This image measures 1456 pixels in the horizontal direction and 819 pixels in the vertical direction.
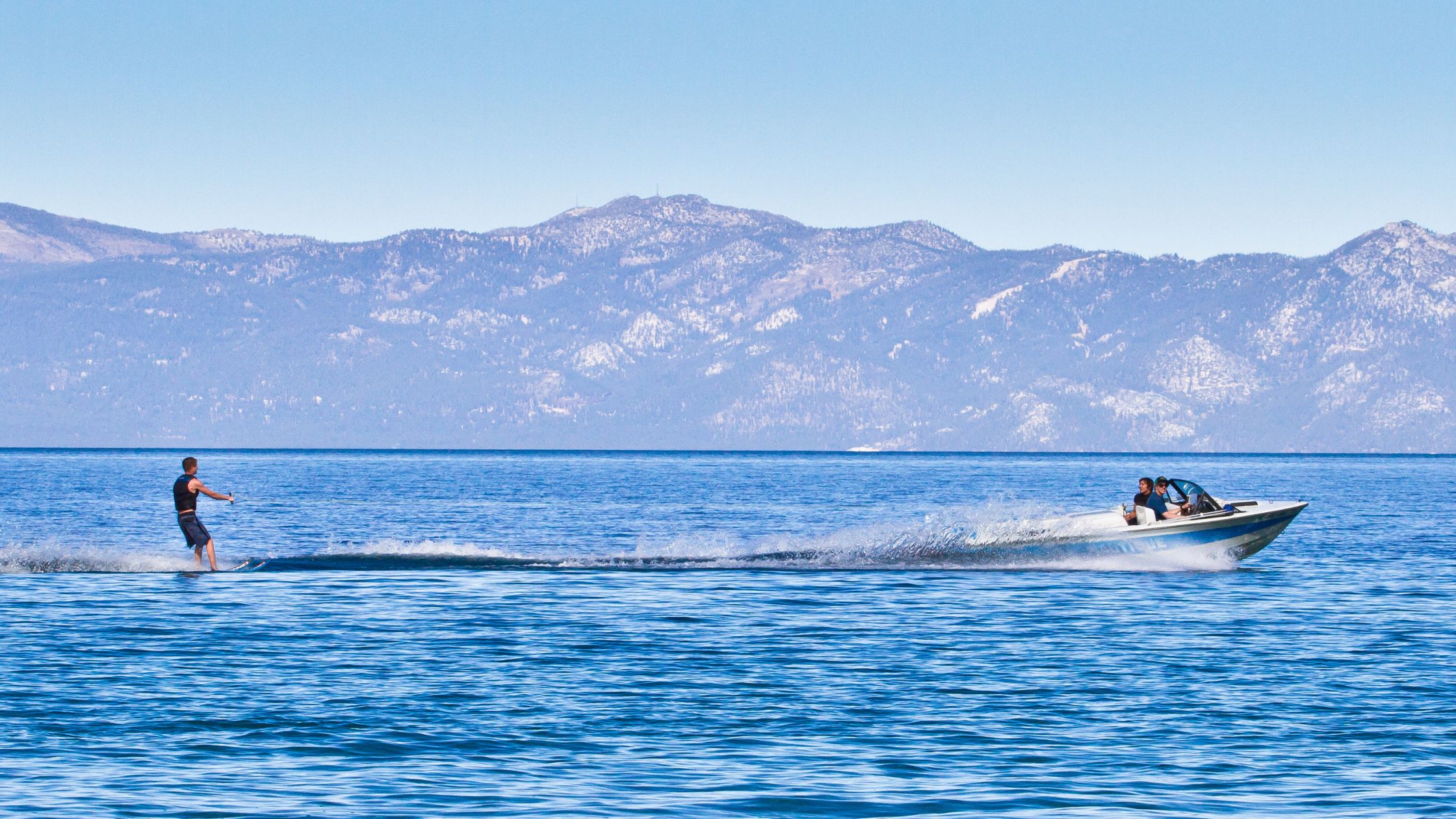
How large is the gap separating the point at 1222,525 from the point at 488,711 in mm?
24732

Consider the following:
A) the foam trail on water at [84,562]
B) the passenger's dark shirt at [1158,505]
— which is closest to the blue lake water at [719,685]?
the foam trail on water at [84,562]

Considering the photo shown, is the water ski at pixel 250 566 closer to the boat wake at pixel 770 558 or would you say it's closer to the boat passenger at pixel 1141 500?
the boat wake at pixel 770 558

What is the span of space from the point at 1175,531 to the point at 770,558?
10.3 m

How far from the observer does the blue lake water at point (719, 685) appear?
675 inches

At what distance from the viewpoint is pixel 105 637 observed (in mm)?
28188

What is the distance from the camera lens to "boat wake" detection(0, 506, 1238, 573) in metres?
41.8

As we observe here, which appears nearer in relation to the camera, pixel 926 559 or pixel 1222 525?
pixel 1222 525

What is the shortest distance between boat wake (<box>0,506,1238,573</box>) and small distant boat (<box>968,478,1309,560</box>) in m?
0.07

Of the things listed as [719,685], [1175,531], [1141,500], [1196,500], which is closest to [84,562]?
[719,685]

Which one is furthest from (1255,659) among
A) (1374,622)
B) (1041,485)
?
(1041,485)

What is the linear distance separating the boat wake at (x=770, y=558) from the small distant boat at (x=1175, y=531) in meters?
0.07

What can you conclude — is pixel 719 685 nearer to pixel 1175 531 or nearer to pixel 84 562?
pixel 1175 531

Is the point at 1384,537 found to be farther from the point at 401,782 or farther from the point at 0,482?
the point at 0,482

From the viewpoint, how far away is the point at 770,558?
149ft
